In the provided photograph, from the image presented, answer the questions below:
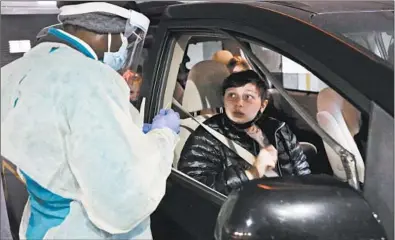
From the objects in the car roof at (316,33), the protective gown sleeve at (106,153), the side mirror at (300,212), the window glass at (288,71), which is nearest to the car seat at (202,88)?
the car roof at (316,33)

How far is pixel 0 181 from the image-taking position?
1.65 metres

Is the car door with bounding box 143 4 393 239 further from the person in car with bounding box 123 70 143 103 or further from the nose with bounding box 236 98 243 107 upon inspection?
the nose with bounding box 236 98 243 107

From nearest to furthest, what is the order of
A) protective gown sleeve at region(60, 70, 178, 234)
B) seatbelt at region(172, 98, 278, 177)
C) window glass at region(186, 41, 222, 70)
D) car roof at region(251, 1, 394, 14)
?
protective gown sleeve at region(60, 70, 178, 234) → car roof at region(251, 1, 394, 14) → seatbelt at region(172, 98, 278, 177) → window glass at region(186, 41, 222, 70)

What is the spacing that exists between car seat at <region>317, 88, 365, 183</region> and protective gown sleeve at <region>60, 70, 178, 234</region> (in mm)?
505

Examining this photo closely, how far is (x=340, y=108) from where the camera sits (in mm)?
1384

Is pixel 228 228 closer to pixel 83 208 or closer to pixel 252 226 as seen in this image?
pixel 252 226

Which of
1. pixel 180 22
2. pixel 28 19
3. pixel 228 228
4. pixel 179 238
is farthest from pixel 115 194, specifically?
pixel 28 19

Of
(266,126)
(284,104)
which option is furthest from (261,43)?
(266,126)

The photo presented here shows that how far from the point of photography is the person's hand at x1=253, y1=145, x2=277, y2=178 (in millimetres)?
1644

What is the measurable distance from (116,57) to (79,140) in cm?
36

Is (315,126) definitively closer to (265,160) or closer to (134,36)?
(265,160)

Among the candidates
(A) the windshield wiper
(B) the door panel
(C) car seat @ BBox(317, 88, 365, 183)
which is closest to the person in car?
(A) the windshield wiper

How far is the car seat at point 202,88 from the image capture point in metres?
1.96

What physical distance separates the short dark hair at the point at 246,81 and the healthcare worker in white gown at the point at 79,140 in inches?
17.6
